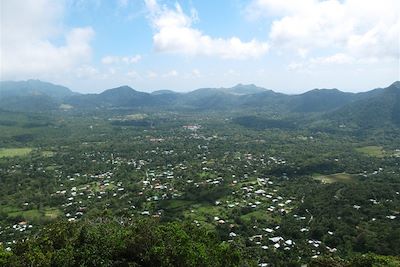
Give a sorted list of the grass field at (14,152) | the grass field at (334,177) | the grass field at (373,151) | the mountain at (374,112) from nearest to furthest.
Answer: the grass field at (334,177)
the grass field at (373,151)
the grass field at (14,152)
the mountain at (374,112)

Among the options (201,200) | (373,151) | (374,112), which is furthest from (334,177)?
(374,112)

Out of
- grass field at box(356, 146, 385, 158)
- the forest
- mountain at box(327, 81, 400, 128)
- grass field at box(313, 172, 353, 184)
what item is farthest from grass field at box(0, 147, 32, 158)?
mountain at box(327, 81, 400, 128)

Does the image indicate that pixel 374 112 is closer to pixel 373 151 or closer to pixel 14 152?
pixel 373 151

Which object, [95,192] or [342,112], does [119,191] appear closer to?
[95,192]

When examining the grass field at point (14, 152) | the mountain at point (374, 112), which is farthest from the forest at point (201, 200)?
the mountain at point (374, 112)

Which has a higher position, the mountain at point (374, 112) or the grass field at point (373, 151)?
the mountain at point (374, 112)

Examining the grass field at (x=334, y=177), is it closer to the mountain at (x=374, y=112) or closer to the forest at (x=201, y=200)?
the forest at (x=201, y=200)
